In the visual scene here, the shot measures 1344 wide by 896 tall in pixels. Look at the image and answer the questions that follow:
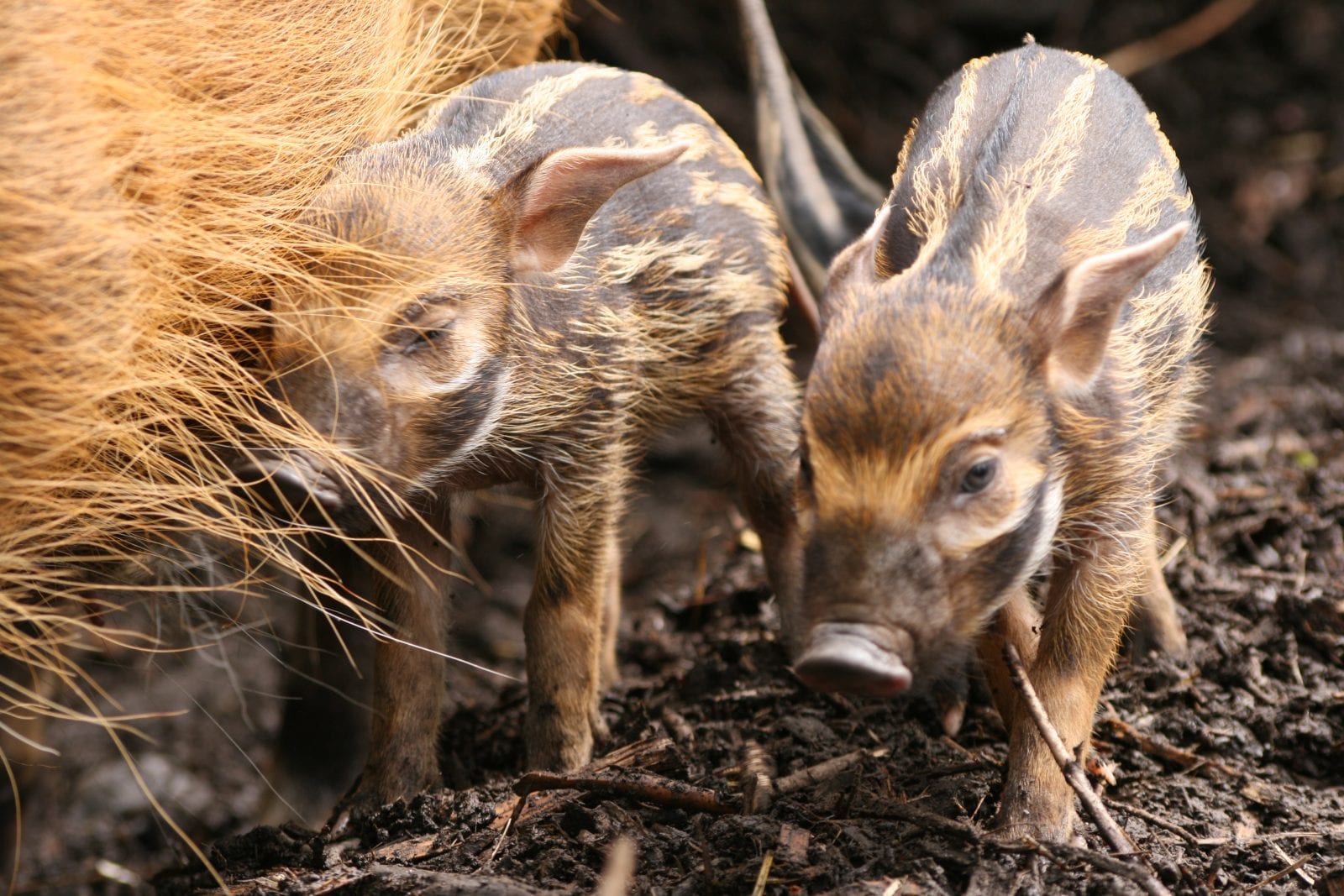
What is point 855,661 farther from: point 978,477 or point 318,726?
point 318,726

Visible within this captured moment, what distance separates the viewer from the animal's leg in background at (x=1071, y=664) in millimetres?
2295

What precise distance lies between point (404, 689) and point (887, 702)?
0.96m

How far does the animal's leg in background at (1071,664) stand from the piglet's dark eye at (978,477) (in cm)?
43

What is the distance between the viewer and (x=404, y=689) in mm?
2791

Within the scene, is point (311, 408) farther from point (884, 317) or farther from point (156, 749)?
point (156, 749)

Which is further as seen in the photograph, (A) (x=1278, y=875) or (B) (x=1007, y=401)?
(A) (x=1278, y=875)

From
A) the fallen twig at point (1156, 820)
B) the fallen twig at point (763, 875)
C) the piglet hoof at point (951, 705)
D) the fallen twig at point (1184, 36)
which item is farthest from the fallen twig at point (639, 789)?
the fallen twig at point (1184, 36)

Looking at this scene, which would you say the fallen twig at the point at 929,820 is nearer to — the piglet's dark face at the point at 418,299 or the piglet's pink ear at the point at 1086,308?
the piglet's pink ear at the point at 1086,308

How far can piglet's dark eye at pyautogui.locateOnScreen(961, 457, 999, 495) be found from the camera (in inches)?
80.6

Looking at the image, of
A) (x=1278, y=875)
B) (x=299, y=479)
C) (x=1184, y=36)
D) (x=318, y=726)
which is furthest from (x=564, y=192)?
(x=1184, y=36)

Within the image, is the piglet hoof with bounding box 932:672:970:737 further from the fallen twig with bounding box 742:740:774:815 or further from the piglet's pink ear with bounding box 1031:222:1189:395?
the piglet's pink ear with bounding box 1031:222:1189:395

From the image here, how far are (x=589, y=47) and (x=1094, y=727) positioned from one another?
3442 mm

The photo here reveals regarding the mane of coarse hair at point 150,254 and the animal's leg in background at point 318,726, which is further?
the animal's leg in background at point 318,726

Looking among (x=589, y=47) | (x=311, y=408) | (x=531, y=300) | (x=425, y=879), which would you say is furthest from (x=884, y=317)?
(x=589, y=47)
